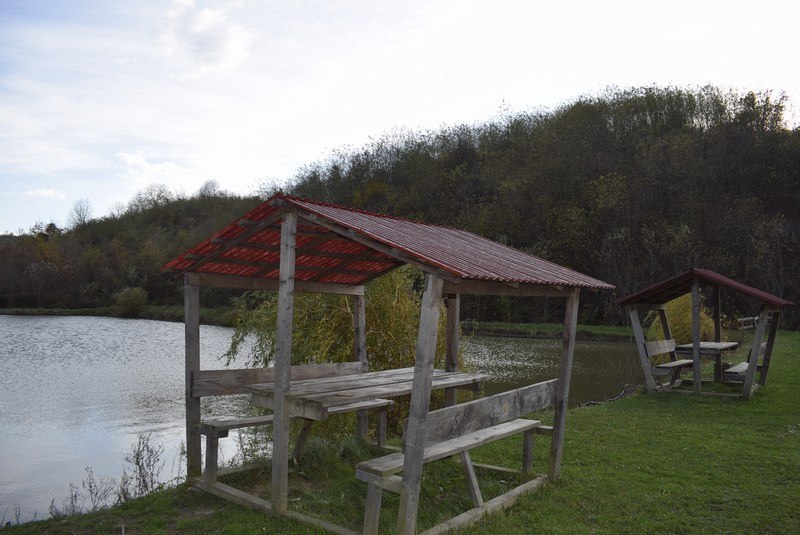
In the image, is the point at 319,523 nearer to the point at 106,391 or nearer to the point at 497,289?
the point at 497,289

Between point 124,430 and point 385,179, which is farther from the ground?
point 385,179

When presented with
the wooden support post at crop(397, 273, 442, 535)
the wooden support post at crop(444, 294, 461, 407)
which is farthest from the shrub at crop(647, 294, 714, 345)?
the wooden support post at crop(397, 273, 442, 535)

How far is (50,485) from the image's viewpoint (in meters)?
8.93

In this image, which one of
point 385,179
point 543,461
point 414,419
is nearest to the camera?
point 414,419

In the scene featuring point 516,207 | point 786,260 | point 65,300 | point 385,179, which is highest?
point 385,179

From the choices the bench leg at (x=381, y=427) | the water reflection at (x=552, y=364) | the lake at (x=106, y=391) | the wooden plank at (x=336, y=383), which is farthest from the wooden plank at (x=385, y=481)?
the water reflection at (x=552, y=364)

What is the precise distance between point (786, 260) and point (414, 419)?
3314 centimetres

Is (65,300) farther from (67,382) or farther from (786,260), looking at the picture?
(786,260)

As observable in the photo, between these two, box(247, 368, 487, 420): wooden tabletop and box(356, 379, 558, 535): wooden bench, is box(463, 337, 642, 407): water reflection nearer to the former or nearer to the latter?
box(247, 368, 487, 420): wooden tabletop

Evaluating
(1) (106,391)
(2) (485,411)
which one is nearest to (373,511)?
(2) (485,411)

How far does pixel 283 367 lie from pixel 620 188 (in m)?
35.1

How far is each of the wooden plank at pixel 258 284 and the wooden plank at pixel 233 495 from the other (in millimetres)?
2024

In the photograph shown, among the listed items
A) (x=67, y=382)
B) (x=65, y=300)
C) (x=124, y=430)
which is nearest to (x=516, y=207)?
(x=67, y=382)

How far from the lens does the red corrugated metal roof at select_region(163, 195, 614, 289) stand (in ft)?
16.7
